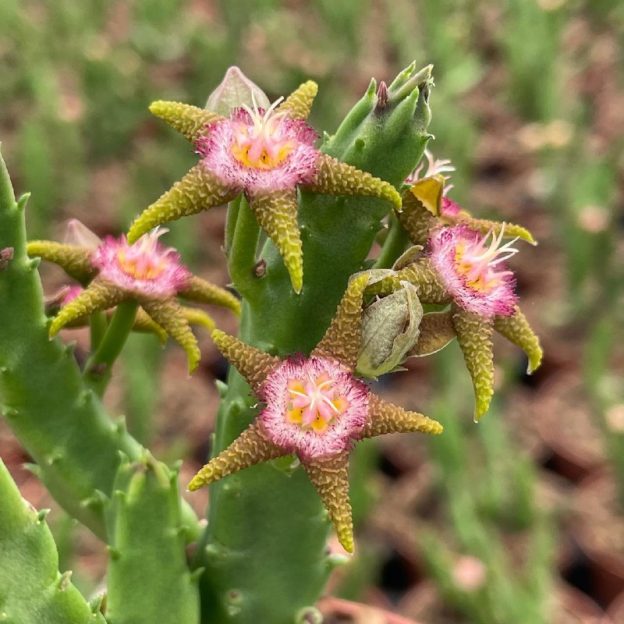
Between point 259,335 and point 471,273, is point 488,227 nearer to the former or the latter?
point 471,273

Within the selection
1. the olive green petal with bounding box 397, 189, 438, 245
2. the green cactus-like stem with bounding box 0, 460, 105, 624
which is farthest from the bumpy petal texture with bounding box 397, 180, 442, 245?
the green cactus-like stem with bounding box 0, 460, 105, 624

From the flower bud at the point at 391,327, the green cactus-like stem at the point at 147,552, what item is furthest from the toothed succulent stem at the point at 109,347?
the flower bud at the point at 391,327

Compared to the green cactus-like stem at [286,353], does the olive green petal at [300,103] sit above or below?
above

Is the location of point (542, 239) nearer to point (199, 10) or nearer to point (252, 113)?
point (199, 10)

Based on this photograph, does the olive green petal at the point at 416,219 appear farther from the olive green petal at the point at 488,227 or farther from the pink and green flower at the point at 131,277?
the pink and green flower at the point at 131,277

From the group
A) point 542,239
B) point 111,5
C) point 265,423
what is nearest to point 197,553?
point 265,423

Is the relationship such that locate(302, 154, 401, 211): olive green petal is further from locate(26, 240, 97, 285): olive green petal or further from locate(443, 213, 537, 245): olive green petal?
locate(26, 240, 97, 285): olive green petal
